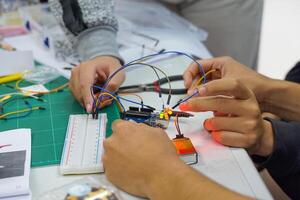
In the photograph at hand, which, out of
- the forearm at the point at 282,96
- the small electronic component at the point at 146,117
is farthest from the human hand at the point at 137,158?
the forearm at the point at 282,96

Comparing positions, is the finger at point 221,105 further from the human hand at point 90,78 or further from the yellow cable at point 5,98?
the yellow cable at point 5,98

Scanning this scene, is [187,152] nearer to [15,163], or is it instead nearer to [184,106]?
[184,106]

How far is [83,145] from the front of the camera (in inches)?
→ 33.5

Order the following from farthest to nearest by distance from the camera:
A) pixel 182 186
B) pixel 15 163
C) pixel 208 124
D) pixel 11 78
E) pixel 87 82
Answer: pixel 11 78, pixel 87 82, pixel 208 124, pixel 15 163, pixel 182 186

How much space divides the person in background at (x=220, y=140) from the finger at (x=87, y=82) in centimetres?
18

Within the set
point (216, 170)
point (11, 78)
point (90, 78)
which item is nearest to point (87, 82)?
point (90, 78)

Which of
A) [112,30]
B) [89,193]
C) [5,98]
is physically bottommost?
[89,193]

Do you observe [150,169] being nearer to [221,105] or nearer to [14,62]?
[221,105]

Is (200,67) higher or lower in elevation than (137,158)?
higher

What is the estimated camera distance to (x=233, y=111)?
2.81 ft

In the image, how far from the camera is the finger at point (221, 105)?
0.85 metres

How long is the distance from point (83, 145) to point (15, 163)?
0.14 metres

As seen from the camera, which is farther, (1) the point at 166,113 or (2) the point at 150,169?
Result: (1) the point at 166,113

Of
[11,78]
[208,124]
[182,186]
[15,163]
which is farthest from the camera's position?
[11,78]
